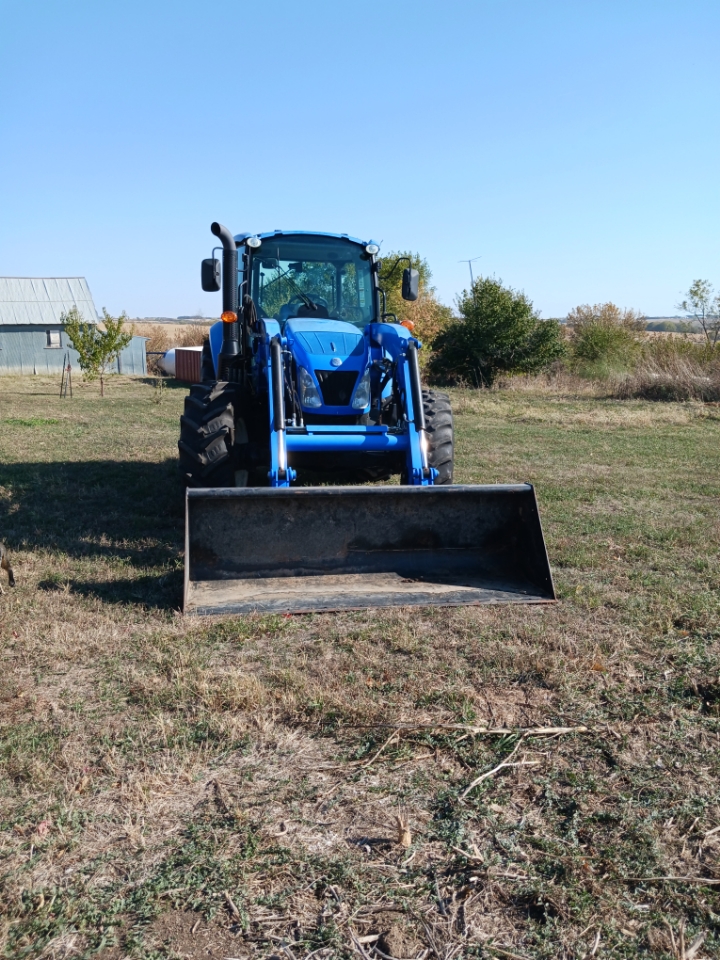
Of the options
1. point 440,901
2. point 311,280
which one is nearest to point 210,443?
point 311,280

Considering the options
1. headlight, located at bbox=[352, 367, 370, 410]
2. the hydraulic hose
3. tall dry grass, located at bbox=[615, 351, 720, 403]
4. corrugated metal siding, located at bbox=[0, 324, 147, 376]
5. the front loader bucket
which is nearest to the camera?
the front loader bucket

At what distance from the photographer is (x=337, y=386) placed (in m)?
6.74

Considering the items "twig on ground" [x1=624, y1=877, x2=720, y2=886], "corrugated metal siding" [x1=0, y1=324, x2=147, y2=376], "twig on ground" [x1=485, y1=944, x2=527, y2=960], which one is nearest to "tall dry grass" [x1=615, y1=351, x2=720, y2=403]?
"twig on ground" [x1=624, y1=877, x2=720, y2=886]

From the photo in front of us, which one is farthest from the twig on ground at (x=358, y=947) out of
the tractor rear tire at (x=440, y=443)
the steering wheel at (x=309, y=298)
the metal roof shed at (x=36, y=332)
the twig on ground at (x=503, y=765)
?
the metal roof shed at (x=36, y=332)

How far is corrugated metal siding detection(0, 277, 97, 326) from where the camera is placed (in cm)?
3888

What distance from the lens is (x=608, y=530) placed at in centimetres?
736

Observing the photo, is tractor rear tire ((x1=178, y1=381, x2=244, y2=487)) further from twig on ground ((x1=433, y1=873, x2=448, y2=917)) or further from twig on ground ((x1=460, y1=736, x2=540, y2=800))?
twig on ground ((x1=433, y1=873, x2=448, y2=917))

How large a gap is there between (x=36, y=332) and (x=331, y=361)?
1407 inches

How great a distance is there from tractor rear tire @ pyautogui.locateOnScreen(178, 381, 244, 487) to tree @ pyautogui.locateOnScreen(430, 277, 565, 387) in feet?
70.1

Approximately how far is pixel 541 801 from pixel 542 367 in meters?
25.7

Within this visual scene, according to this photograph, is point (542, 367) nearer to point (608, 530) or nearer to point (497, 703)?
point (608, 530)

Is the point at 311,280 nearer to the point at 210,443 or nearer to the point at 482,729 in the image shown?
the point at 210,443

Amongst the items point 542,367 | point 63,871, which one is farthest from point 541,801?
point 542,367

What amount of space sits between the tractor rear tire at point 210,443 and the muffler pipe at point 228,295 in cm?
101
